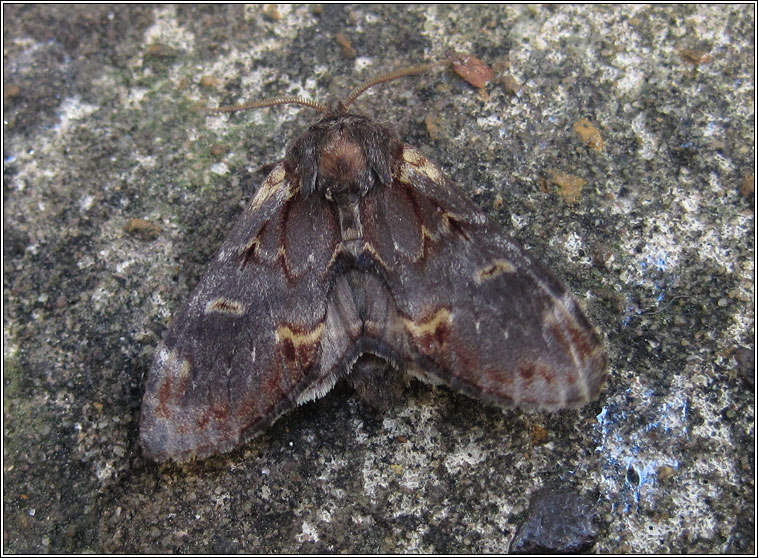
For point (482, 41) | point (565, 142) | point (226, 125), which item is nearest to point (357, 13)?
point (482, 41)

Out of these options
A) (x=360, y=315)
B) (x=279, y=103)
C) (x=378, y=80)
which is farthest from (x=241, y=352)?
(x=378, y=80)

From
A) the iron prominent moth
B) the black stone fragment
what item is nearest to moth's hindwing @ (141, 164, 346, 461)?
the iron prominent moth

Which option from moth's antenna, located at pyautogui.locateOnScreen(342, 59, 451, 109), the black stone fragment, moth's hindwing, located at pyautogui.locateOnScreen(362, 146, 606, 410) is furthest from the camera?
moth's antenna, located at pyautogui.locateOnScreen(342, 59, 451, 109)

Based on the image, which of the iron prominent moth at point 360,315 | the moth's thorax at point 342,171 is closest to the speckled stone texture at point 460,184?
the iron prominent moth at point 360,315

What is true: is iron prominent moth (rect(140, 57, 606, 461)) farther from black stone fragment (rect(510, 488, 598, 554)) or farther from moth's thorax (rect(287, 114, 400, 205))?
black stone fragment (rect(510, 488, 598, 554))

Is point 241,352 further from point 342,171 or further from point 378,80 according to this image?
point 378,80

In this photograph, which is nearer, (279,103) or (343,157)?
(343,157)

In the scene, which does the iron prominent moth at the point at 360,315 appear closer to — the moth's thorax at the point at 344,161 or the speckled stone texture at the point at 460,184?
the moth's thorax at the point at 344,161
